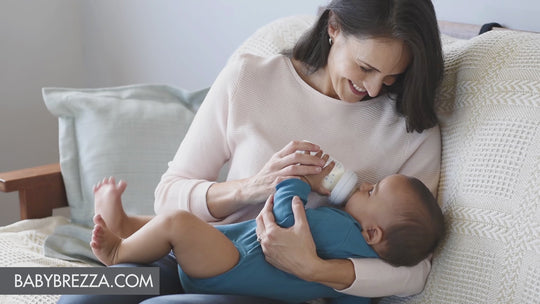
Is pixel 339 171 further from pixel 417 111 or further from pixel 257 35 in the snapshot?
pixel 257 35

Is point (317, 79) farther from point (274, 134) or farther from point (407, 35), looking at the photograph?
point (407, 35)

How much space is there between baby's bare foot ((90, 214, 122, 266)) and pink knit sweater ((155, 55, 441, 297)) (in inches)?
9.1

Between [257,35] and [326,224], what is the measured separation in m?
0.80

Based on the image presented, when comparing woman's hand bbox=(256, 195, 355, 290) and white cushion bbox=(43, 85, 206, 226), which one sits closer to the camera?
woman's hand bbox=(256, 195, 355, 290)

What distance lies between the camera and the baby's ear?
141 centimetres

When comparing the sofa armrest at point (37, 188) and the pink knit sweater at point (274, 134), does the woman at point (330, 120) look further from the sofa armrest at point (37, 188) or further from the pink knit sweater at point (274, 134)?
the sofa armrest at point (37, 188)

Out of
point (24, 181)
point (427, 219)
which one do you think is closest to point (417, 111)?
point (427, 219)

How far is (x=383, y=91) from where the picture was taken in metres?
1.66

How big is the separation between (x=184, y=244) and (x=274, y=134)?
1.25 ft

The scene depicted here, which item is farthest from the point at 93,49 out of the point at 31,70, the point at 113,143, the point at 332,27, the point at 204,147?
the point at 332,27

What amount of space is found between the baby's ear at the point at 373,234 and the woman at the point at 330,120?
0.14 ft

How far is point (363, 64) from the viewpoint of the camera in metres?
1.49

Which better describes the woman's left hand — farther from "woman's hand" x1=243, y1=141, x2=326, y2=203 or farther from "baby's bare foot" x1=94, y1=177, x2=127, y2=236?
"baby's bare foot" x1=94, y1=177, x2=127, y2=236

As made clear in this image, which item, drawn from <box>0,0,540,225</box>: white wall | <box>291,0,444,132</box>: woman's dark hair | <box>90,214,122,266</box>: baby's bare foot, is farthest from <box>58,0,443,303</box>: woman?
<box>0,0,540,225</box>: white wall
